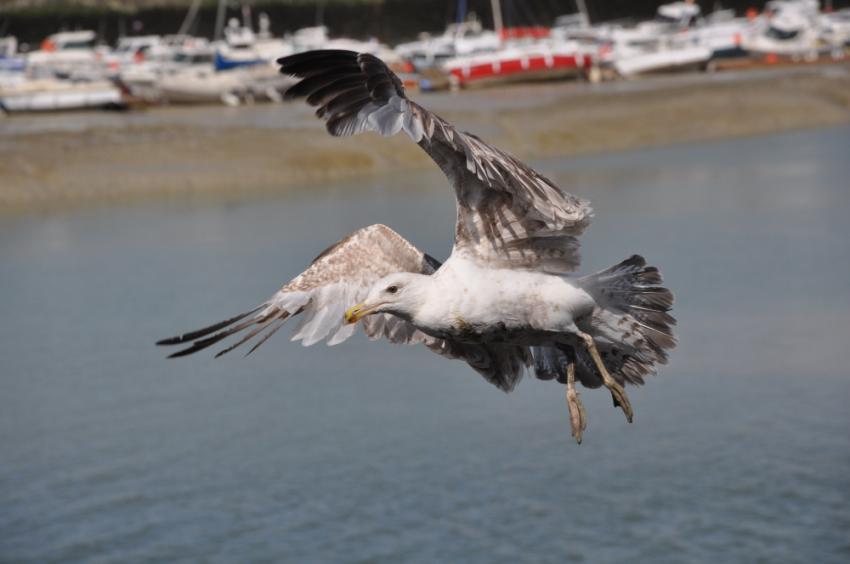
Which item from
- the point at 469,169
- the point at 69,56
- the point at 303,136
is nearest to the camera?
the point at 469,169

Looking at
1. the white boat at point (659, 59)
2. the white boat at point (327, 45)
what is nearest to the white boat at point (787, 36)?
the white boat at point (659, 59)

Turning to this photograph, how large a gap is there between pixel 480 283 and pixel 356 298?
1.53 m

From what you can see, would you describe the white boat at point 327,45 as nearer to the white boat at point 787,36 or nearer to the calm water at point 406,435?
the white boat at point 787,36

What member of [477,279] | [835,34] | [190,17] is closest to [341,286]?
[477,279]

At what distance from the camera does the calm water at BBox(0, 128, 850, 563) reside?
12.8 meters

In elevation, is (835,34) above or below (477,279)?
below

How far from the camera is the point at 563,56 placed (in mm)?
51344

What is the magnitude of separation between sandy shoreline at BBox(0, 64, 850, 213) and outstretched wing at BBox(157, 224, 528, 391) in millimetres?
21293

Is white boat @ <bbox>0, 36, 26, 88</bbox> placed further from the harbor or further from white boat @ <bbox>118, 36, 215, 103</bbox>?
white boat @ <bbox>118, 36, 215, 103</bbox>

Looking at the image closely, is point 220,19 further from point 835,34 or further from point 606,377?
point 606,377

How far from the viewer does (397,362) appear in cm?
1792

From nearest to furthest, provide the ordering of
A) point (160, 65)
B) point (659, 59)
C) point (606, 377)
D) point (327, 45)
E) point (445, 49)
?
point (606, 377), point (659, 59), point (160, 65), point (445, 49), point (327, 45)

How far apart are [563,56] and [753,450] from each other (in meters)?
38.5

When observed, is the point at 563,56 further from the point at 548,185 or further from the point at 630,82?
the point at 548,185
